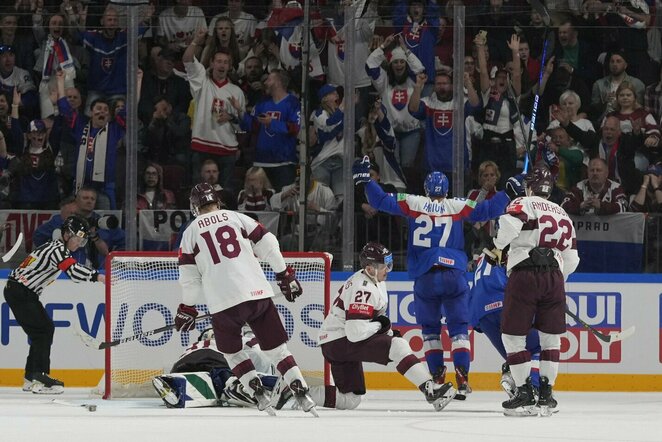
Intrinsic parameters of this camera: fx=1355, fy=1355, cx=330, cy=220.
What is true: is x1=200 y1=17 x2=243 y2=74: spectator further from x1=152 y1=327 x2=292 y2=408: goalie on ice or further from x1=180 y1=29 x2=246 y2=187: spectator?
x1=152 y1=327 x2=292 y2=408: goalie on ice

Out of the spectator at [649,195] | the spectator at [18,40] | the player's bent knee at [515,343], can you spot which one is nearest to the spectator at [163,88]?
the spectator at [18,40]

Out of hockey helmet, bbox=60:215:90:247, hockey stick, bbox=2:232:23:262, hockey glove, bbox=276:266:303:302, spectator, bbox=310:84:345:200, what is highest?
spectator, bbox=310:84:345:200

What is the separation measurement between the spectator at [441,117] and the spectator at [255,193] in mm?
1167

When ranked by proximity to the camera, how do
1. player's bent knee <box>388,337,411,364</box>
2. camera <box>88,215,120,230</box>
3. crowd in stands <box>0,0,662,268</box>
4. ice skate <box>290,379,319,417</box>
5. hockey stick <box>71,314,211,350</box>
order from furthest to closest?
crowd in stands <box>0,0,662,268</box> → camera <box>88,215,120,230</box> → hockey stick <box>71,314,211,350</box> → player's bent knee <box>388,337,411,364</box> → ice skate <box>290,379,319,417</box>

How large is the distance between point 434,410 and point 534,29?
135 inches

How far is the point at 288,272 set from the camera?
7.23 metres

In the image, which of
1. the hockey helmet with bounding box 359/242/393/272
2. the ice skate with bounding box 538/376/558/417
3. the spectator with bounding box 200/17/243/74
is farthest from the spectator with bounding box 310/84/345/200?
the ice skate with bounding box 538/376/558/417

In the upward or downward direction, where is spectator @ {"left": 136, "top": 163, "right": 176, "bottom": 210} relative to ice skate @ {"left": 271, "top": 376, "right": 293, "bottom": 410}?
upward

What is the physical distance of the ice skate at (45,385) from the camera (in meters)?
8.73

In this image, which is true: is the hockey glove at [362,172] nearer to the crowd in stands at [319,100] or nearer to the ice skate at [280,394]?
the crowd in stands at [319,100]

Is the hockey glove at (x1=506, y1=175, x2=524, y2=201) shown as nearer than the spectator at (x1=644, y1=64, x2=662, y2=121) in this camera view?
Yes

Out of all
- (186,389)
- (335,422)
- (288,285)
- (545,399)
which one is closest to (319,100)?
(186,389)

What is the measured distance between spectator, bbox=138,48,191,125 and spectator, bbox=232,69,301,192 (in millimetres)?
401

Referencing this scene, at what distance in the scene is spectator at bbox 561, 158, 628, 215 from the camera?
959 centimetres
